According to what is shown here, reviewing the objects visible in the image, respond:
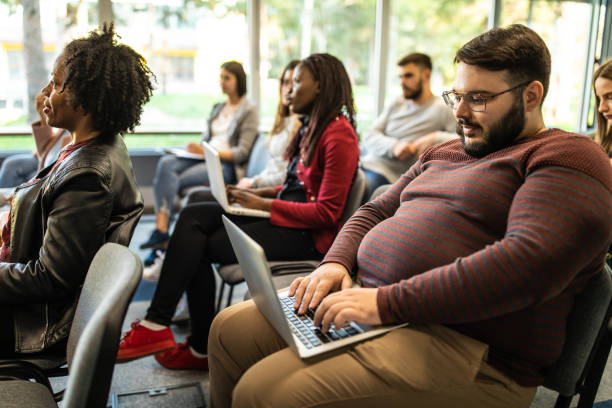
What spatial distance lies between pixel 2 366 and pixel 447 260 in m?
0.99

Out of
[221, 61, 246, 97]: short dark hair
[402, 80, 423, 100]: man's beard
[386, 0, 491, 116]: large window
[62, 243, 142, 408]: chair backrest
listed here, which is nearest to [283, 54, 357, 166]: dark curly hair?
[62, 243, 142, 408]: chair backrest

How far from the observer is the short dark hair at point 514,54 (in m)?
1.13

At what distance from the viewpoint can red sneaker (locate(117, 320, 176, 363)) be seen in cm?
172

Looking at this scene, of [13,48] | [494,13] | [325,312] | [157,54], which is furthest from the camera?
[494,13]

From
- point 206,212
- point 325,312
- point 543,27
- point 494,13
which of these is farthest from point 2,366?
point 543,27

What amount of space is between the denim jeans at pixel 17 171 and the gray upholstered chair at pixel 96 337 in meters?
2.65

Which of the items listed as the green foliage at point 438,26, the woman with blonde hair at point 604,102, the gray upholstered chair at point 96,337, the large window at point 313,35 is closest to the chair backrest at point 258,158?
the large window at point 313,35

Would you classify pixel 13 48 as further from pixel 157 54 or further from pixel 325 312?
pixel 325 312

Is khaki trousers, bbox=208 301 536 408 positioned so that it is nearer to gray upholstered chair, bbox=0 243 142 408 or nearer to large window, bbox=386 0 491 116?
gray upholstered chair, bbox=0 243 142 408

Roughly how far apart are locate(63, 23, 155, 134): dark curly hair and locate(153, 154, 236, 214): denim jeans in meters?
Result: 1.96

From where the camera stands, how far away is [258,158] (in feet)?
10.3

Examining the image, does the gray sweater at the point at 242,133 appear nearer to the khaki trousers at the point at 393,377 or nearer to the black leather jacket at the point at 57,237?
the black leather jacket at the point at 57,237

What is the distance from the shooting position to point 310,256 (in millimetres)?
1921

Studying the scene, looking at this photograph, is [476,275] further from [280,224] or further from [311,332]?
[280,224]
